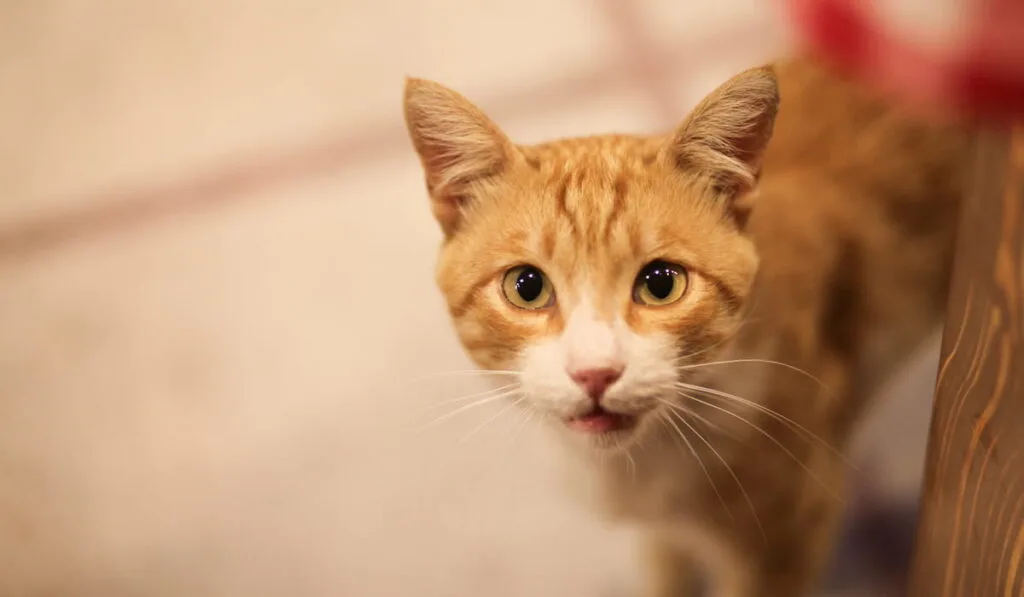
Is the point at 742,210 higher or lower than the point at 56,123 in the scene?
lower

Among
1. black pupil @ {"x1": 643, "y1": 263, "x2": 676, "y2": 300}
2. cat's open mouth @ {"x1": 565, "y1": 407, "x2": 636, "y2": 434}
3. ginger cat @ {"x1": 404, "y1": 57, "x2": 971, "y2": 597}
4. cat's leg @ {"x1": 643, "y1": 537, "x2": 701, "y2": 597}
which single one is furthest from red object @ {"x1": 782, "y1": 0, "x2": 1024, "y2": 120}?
cat's leg @ {"x1": 643, "y1": 537, "x2": 701, "y2": 597}

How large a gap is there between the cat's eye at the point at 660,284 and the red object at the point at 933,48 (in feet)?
0.85

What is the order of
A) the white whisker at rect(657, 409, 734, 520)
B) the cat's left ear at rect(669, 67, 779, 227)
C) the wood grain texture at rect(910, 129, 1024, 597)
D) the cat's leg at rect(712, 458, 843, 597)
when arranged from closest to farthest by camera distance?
the wood grain texture at rect(910, 129, 1024, 597), the cat's left ear at rect(669, 67, 779, 227), the white whisker at rect(657, 409, 734, 520), the cat's leg at rect(712, 458, 843, 597)

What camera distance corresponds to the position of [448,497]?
124 centimetres

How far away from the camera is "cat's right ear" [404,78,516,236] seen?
662 millimetres

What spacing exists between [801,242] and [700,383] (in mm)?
236

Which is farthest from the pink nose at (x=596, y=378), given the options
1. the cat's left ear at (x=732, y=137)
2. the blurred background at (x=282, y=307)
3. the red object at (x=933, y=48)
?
the blurred background at (x=282, y=307)

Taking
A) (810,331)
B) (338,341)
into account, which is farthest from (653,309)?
(338,341)

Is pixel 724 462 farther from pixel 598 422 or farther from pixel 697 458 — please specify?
pixel 598 422

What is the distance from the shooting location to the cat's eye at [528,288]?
718mm

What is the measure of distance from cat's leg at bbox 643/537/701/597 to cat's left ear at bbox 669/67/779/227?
59 centimetres

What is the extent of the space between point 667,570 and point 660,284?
2.01 feet

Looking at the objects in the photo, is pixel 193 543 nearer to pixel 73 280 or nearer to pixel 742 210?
pixel 73 280

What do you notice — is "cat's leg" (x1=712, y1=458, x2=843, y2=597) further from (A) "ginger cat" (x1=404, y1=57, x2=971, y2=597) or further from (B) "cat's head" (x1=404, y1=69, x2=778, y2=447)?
(B) "cat's head" (x1=404, y1=69, x2=778, y2=447)
